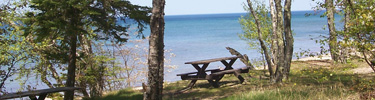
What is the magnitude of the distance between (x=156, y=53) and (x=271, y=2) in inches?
232

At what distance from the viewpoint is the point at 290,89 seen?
8.10 m

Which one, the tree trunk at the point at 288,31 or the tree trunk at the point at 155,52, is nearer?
the tree trunk at the point at 155,52

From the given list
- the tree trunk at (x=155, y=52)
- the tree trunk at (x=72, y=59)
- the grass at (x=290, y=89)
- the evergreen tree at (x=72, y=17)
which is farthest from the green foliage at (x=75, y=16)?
the grass at (x=290, y=89)

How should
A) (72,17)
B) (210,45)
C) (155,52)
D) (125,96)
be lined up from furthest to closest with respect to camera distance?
(210,45) < (125,96) < (72,17) < (155,52)

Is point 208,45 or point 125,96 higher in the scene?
point 125,96

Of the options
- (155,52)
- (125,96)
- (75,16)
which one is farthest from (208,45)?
(155,52)

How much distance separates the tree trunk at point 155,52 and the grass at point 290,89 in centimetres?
164

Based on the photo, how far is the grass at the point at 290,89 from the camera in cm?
744

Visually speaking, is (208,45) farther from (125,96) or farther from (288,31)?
(288,31)

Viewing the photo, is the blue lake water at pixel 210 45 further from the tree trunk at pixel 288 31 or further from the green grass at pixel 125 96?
the green grass at pixel 125 96

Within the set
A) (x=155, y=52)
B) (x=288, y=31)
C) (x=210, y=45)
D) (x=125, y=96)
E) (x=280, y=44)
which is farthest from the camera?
(x=210, y=45)

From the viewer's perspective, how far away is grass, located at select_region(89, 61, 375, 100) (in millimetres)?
7438

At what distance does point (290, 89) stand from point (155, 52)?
9.91 feet

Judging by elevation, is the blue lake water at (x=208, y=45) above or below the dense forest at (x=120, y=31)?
below
